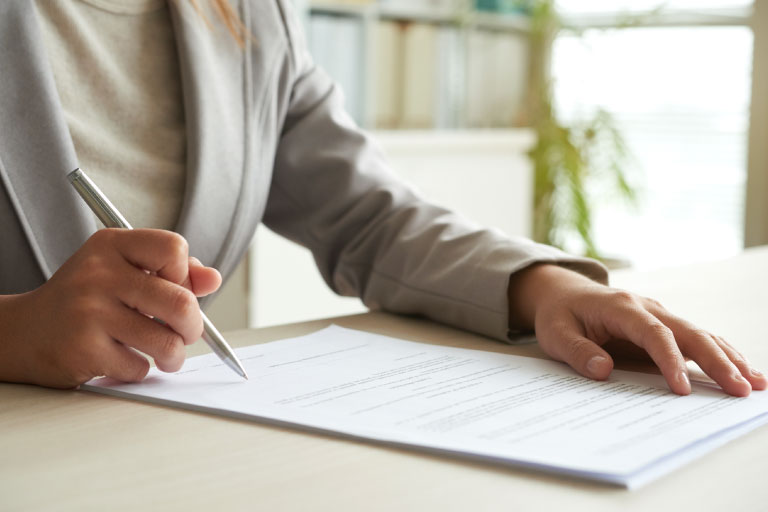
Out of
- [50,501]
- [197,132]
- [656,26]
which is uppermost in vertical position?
[656,26]

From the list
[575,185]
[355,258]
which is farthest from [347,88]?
[355,258]

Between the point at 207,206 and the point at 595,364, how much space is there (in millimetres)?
456

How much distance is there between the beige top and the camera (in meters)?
0.90

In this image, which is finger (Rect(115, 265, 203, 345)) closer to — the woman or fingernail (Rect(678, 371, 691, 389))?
the woman

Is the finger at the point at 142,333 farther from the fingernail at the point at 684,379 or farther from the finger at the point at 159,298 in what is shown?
the fingernail at the point at 684,379

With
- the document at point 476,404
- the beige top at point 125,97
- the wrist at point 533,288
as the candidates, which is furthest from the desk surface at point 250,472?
the beige top at point 125,97

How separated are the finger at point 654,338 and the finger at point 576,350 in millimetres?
25

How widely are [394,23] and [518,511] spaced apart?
8.86 ft

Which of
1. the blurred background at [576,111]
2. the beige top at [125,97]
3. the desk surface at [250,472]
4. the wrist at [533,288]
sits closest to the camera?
the desk surface at [250,472]

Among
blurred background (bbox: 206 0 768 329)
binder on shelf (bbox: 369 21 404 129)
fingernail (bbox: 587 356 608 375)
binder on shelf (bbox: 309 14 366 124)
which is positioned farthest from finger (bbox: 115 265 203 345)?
binder on shelf (bbox: 369 21 404 129)

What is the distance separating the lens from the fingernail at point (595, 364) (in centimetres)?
65

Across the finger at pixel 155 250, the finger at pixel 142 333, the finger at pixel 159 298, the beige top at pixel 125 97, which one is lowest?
the finger at pixel 142 333

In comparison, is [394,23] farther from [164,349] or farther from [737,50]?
[164,349]

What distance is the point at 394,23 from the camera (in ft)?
9.79
